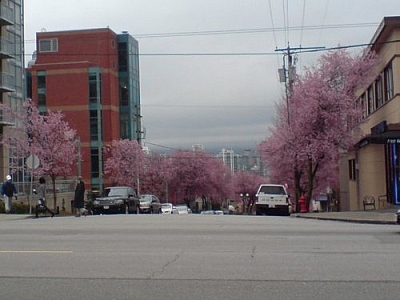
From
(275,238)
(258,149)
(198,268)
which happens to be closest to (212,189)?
(258,149)

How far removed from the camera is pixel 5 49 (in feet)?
179

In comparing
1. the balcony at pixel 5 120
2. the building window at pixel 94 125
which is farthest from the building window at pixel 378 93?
Result: the building window at pixel 94 125

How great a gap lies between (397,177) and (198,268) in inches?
995

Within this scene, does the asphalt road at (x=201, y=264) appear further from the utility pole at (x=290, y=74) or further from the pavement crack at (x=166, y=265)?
the utility pole at (x=290, y=74)

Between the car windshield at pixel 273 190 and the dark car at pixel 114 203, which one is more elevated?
the car windshield at pixel 273 190

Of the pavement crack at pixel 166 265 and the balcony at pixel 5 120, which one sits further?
the balcony at pixel 5 120

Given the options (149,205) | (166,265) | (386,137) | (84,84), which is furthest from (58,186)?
(166,265)

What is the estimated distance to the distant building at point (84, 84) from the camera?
7925cm

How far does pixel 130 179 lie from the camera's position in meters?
73.6

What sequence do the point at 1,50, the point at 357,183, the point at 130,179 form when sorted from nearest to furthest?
1. the point at 357,183
2. the point at 1,50
3. the point at 130,179

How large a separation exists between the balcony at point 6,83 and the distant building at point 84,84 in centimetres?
2213

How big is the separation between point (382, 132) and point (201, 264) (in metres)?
21.9

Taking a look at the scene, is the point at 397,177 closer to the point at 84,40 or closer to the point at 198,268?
the point at 198,268

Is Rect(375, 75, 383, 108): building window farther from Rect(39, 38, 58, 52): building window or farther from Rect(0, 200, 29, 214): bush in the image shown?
Rect(39, 38, 58, 52): building window
